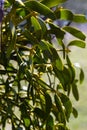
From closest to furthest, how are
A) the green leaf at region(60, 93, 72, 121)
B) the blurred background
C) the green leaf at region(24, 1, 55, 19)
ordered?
the green leaf at region(24, 1, 55, 19) → the green leaf at region(60, 93, 72, 121) → the blurred background

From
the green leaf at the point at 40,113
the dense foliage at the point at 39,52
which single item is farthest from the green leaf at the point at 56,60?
the green leaf at the point at 40,113

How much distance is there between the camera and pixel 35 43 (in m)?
0.74

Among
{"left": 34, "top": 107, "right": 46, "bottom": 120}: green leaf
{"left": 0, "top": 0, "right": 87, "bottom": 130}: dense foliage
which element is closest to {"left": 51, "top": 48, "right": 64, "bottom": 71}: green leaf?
{"left": 0, "top": 0, "right": 87, "bottom": 130}: dense foliage

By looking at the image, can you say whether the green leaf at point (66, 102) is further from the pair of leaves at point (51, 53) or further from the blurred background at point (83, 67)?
the blurred background at point (83, 67)

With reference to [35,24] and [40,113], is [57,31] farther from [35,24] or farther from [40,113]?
[40,113]

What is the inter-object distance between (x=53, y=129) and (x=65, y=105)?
2.3 inches

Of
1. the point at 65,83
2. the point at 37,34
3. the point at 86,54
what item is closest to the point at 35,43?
the point at 37,34

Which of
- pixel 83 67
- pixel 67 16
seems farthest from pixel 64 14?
pixel 83 67

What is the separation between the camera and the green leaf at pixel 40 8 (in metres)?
0.71

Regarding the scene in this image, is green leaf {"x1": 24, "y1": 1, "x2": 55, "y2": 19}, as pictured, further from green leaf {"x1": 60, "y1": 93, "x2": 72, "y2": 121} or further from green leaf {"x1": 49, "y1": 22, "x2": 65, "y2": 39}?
green leaf {"x1": 60, "y1": 93, "x2": 72, "y2": 121}

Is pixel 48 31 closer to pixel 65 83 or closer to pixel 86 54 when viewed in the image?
pixel 65 83

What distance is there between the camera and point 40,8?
28.1 inches

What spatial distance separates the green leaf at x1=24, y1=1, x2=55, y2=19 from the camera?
0.71 metres

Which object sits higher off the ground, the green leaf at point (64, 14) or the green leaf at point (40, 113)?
the green leaf at point (64, 14)
